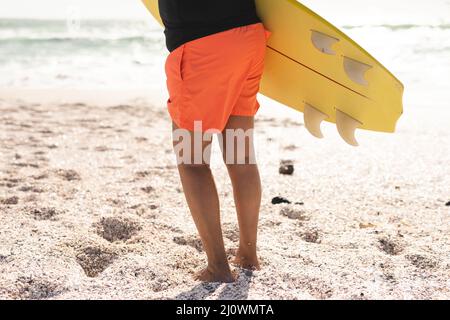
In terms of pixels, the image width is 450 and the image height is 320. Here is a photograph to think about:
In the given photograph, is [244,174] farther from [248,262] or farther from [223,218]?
[223,218]

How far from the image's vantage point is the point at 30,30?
15.2 meters

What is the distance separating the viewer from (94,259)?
2.21 m

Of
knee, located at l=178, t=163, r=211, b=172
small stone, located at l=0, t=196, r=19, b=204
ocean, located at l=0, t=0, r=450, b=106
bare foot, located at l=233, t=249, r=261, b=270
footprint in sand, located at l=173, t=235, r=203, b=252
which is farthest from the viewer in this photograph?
ocean, located at l=0, t=0, r=450, b=106

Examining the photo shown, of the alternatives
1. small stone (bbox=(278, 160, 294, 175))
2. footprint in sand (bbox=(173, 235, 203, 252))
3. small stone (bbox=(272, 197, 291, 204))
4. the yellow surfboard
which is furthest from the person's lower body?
small stone (bbox=(278, 160, 294, 175))

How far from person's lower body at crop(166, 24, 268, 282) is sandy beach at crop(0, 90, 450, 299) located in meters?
0.21

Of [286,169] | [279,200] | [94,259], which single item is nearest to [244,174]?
[94,259]

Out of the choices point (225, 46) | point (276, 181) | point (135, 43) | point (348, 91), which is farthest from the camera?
point (135, 43)

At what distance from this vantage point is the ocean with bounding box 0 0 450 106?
28.3 feet

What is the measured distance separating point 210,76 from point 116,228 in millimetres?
1029

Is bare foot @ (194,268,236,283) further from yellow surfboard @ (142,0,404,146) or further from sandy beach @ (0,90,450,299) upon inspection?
yellow surfboard @ (142,0,404,146)

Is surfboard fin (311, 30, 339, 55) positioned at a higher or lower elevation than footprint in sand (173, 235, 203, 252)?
higher

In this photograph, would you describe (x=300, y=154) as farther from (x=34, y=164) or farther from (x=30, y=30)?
(x=30, y=30)
